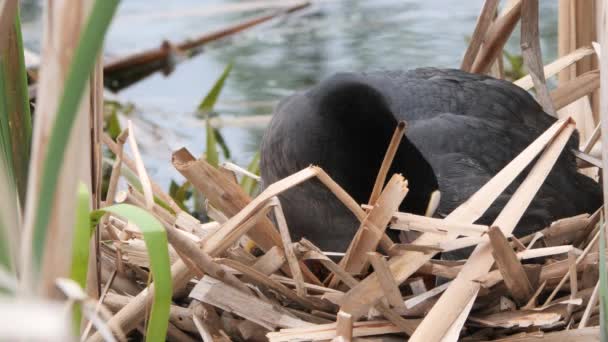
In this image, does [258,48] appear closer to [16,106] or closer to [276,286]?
[276,286]

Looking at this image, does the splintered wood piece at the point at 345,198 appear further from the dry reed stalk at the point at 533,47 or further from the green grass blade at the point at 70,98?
the dry reed stalk at the point at 533,47

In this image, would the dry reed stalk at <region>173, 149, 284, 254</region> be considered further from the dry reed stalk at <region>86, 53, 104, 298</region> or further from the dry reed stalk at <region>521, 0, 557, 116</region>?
the dry reed stalk at <region>521, 0, 557, 116</region>

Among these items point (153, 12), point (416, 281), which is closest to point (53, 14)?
point (416, 281)

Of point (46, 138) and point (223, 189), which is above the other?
point (46, 138)

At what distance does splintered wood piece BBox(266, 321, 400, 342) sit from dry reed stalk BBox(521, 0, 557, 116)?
0.84 meters

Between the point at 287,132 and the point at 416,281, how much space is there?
1.50 feet

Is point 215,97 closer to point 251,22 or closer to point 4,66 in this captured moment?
point 251,22

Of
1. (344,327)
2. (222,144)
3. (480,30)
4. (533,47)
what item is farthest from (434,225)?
(222,144)

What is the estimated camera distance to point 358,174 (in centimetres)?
169

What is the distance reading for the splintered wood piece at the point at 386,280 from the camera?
1.26 metres

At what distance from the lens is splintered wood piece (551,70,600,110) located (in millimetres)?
2016

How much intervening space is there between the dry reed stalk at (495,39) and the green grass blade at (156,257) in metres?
1.30

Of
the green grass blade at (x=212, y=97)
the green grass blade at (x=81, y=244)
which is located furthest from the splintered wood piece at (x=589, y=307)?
the green grass blade at (x=212, y=97)

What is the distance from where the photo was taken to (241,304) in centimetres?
135
